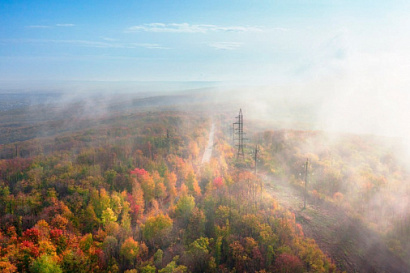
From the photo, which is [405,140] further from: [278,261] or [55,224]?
[55,224]

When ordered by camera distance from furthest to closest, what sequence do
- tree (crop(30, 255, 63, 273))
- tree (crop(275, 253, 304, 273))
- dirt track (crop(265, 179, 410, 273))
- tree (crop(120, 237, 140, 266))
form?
tree (crop(120, 237, 140, 266)), dirt track (crop(265, 179, 410, 273)), tree (crop(275, 253, 304, 273)), tree (crop(30, 255, 63, 273))

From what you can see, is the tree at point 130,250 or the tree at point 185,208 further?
the tree at point 185,208

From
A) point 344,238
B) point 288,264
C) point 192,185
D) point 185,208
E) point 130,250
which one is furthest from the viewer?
point 192,185

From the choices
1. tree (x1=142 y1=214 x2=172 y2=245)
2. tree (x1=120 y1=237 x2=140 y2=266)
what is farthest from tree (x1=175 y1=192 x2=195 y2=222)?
tree (x1=120 y1=237 x2=140 y2=266)

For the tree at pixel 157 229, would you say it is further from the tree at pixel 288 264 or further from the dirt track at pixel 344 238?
the dirt track at pixel 344 238

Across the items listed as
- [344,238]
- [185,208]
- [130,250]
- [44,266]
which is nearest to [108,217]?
[130,250]

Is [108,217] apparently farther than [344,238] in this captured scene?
Yes

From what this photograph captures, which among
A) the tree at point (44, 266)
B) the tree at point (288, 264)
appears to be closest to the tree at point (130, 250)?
the tree at point (44, 266)

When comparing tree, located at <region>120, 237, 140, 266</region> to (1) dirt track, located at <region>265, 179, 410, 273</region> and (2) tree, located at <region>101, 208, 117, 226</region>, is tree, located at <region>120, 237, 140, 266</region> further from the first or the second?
(1) dirt track, located at <region>265, 179, 410, 273</region>

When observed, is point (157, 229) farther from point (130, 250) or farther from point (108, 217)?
point (108, 217)
